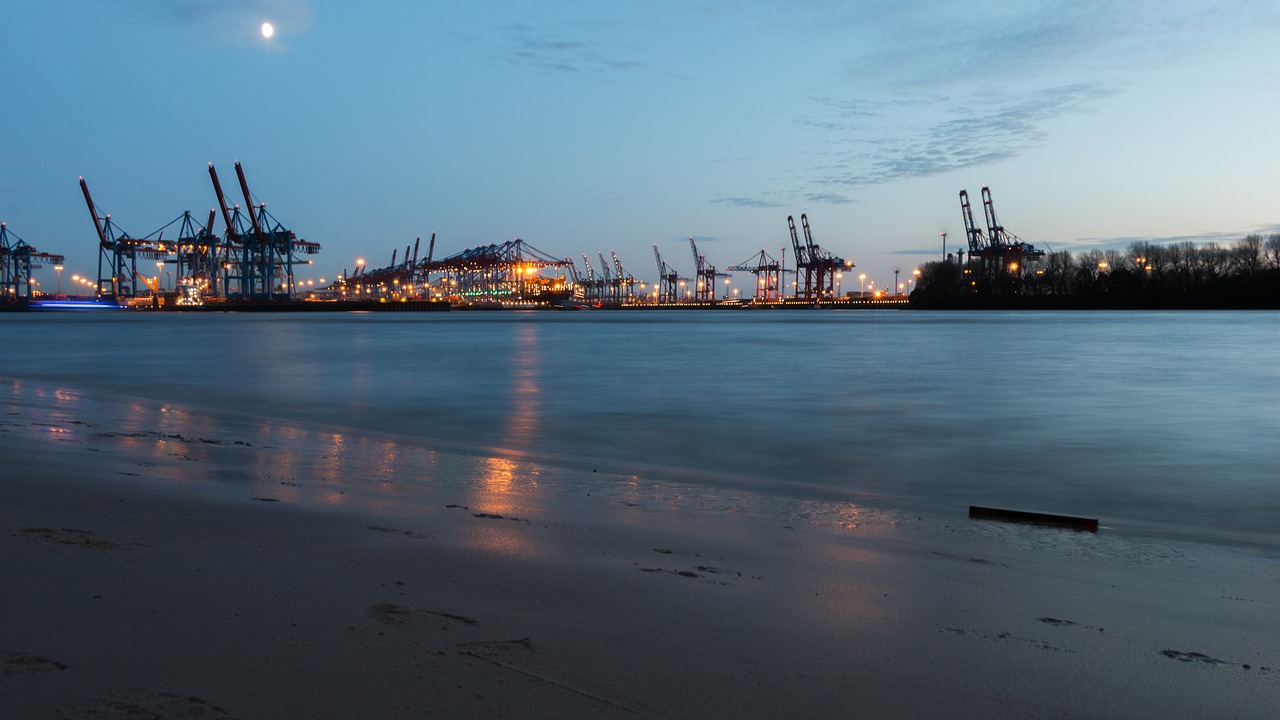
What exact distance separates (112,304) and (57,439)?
124 meters

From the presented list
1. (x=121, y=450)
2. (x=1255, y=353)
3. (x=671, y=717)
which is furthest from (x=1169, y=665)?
(x=1255, y=353)

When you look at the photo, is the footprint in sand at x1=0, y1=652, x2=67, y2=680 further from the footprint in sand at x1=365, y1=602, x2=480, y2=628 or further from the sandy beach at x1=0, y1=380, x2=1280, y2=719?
the footprint in sand at x1=365, y1=602, x2=480, y2=628

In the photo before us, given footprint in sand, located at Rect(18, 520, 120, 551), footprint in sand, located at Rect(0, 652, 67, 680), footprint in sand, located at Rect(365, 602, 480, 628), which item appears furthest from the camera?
footprint in sand, located at Rect(18, 520, 120, 551)

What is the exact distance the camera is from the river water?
22.2ft

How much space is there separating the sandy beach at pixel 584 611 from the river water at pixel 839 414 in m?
1.93

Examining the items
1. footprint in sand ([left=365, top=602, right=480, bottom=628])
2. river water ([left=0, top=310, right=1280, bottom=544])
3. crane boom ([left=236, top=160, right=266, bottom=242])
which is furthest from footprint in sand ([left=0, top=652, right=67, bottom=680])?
crane boom ([left=236, top=160, right=266, bottom=242])

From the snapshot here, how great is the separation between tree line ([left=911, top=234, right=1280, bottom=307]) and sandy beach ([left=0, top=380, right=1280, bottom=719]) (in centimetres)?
12048

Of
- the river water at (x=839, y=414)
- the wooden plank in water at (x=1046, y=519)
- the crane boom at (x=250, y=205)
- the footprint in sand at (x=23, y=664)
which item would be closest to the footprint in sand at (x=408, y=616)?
the footprint in sand at (x=23, y=664)

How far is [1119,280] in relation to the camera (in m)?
114

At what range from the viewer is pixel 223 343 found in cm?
3350

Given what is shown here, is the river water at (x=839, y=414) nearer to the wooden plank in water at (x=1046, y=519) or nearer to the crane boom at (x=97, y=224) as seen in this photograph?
the wooden plank in water at (x=1046, y=519)

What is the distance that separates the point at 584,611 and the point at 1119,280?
5069 inches

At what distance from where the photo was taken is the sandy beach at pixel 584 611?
2.13m

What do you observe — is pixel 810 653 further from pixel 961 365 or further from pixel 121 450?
pixel 961 365
